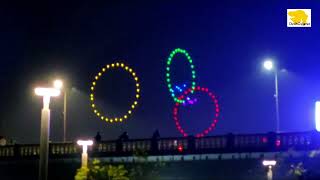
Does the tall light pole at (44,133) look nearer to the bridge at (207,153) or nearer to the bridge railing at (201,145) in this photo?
the bridge at (207,153)

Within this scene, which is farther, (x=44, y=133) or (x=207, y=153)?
(x=207, y=153)

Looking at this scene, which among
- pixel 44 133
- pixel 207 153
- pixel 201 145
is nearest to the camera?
pixel 44 133

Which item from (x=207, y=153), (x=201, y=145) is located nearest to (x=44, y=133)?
(x=207, y=153)

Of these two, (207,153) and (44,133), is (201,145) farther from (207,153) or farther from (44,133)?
(44,133)

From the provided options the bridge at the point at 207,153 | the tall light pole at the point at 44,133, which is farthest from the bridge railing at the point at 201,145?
the tall light pole at the point at 44,133

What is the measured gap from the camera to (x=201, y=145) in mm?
81312

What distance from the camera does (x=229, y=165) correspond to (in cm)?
8062

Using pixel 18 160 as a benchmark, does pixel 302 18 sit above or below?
above

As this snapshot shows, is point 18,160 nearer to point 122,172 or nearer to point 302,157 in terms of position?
point 302,157

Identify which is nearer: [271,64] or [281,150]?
[281,150]

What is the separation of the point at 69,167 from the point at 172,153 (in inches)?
577

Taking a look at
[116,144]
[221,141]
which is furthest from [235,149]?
[116,144]

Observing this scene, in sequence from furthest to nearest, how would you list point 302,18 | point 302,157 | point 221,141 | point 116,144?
1. point 116,144
2. point 221,141
3. point 302,157
4. point 302,18

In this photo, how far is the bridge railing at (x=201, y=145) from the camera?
7600 cm
